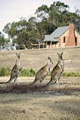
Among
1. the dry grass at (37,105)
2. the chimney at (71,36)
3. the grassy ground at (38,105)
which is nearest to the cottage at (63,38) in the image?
the chimney at (71,36)

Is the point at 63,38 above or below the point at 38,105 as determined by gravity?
above

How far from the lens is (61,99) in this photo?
1183 cm

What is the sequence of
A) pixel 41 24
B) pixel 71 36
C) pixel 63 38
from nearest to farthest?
pixel 71 36 < pixel 63 38 < pixel 41 24

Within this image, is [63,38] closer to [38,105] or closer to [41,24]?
[41,24]

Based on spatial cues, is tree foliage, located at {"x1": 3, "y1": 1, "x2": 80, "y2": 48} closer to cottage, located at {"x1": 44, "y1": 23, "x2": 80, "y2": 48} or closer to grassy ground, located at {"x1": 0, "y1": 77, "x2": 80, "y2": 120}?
cottage, located at {"x1": 44, "y1": 23, "x2": 80, "y2": 48}

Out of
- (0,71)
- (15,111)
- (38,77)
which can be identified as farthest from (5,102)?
(0,71)

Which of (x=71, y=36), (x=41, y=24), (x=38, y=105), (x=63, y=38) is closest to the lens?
(x=38, y=105)

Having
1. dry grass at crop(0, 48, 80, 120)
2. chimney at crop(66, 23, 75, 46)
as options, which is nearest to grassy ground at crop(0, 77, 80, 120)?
dry grass at crop(0, 48, 80, 120)

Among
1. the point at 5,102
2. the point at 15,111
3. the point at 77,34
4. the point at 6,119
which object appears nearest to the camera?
the point at 6,119

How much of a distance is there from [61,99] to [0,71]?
1503cm

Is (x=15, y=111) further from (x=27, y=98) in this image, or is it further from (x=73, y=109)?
(x=27, y=98)

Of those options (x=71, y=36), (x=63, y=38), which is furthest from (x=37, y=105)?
(x=63, y=38)

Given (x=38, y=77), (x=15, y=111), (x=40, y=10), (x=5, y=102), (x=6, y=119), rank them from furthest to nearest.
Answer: (x=40, y=10), (x=38, y=77), (x=5, y=102), (x=15, y=111), (x=6, y=119)

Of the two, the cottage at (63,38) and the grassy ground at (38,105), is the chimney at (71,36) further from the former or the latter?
the grassy ground at (38,105)
